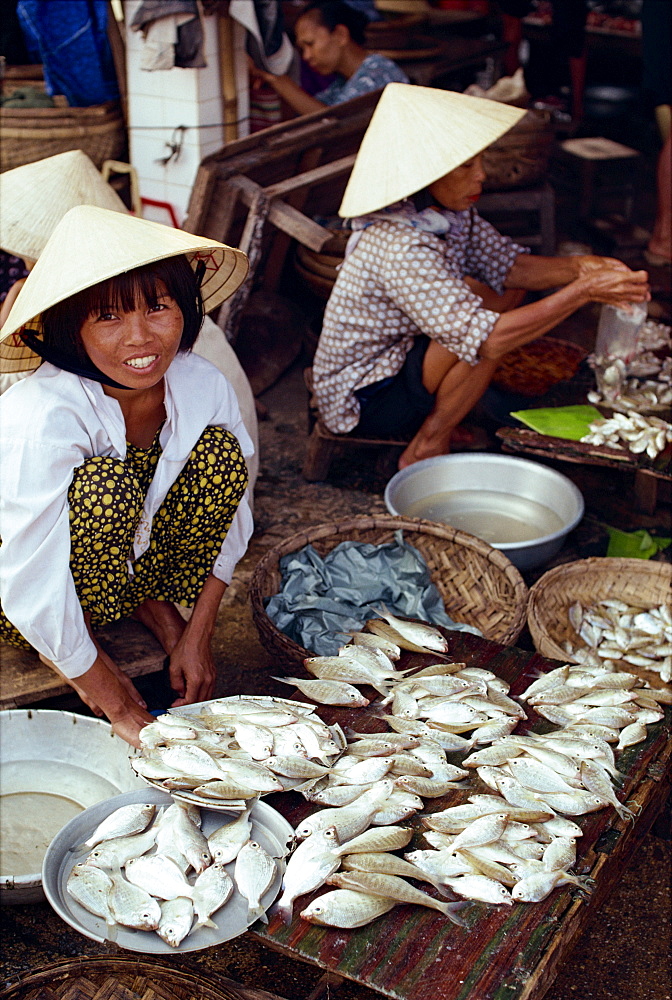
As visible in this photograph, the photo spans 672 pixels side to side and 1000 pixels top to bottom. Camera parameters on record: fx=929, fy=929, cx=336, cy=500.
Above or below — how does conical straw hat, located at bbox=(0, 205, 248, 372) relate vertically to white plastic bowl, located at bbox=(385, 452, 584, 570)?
above

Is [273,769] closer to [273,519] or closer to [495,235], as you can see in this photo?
[273,519]

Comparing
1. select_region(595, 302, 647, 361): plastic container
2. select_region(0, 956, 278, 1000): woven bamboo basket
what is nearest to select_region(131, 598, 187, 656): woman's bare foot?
select_region(0, 956, 278, 1000): woven bamboo basket

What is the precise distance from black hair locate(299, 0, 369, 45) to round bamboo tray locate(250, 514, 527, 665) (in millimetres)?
3235

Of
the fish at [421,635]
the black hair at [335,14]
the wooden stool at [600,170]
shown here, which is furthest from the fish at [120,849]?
the wooden stool at [600,170]

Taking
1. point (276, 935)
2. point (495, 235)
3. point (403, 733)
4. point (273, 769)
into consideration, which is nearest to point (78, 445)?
point (273, 769)

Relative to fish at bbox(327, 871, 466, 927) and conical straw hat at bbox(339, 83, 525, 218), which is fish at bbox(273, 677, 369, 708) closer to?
fish at bbox(327, 871, 466, 927)

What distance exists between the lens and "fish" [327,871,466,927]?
65.9 inches

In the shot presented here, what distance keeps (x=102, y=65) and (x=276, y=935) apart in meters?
4.43

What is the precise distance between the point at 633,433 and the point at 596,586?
62cm

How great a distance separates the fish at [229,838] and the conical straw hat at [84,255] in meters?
1.11

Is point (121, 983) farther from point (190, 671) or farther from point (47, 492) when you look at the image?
point (47, 492)

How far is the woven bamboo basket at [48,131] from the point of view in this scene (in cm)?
462

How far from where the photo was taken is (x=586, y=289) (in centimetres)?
334

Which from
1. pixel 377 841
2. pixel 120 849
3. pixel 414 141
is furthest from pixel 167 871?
pixel 414 141
